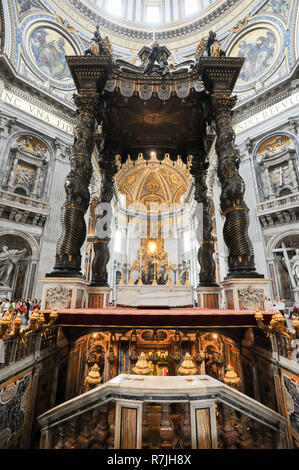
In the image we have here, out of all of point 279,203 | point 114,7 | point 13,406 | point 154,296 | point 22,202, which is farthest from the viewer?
point 114,7

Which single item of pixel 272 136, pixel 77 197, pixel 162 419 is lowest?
pixel 162 419

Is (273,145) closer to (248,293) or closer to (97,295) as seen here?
(248,293)

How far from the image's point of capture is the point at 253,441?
62.6 inches

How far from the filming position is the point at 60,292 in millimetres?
3938

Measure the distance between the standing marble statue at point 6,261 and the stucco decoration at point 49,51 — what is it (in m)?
11.5

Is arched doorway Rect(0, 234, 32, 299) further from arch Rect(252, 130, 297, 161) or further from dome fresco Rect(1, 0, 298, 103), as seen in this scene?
arch Rect(252, 130, 297, 161)

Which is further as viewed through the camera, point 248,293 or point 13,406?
point 248,293

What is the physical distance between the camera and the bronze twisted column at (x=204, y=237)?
628 centimetres

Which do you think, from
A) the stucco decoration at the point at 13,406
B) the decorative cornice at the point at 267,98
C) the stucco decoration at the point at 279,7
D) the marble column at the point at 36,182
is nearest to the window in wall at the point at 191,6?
the stucco decoration at the point at 279,7

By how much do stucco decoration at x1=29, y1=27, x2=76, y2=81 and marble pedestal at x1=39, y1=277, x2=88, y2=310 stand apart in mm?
15309

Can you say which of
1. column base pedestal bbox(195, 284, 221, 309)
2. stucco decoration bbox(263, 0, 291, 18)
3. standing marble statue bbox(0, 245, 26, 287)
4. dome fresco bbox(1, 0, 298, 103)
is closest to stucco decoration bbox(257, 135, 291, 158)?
dome fresco bbox(1, 0, 298, 103)

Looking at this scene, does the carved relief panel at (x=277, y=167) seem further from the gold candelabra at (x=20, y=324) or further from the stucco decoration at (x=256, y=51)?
the gold candelabra at (x=20, y=324)

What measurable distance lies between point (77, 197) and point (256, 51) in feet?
55.2

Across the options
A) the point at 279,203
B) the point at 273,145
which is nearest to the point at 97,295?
the point at 279,203
